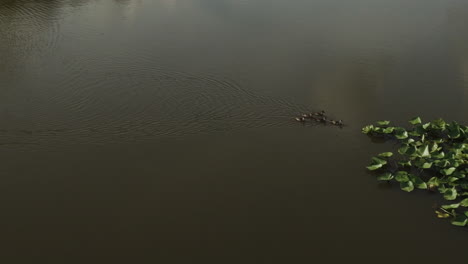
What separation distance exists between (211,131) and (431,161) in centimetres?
334

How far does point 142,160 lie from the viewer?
6.54 meters

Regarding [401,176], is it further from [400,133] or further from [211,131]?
[211,131]

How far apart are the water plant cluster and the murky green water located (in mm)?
186

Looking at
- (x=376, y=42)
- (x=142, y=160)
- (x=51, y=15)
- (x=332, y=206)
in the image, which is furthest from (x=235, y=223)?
(x=51, y=15)

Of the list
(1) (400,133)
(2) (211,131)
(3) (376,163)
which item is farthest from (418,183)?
(2) (211,131)

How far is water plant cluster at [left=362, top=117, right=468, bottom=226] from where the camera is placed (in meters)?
6.09

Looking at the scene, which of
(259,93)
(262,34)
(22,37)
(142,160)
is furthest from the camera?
(262,34)

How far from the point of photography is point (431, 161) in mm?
6605

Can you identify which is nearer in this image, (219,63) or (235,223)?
(235,223)

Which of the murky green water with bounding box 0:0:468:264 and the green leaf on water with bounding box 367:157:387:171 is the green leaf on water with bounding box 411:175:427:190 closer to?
the murky green water with bounding box 0:0:468:264

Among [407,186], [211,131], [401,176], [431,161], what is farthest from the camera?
[211,131]

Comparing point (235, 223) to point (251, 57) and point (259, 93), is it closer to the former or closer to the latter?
point (259, 93)

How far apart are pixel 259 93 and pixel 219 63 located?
1427 mm

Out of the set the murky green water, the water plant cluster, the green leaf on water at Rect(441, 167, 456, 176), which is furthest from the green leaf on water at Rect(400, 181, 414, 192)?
the green leaf on water at Rect(441, 167, 456, 176)
